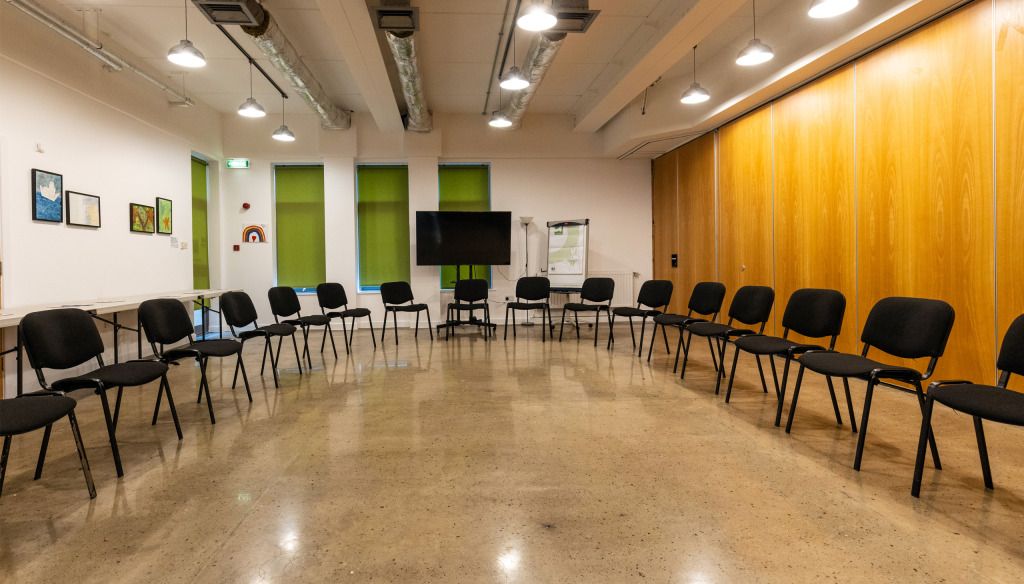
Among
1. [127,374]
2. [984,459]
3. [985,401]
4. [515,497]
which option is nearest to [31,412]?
[127,374]

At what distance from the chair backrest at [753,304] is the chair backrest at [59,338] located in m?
4.69

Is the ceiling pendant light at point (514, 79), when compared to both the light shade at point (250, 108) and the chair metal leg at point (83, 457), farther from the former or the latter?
the chair metal leg at point (83, 457)

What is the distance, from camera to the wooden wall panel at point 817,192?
4570mm

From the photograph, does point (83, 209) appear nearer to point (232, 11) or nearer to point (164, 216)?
point (164, 216)

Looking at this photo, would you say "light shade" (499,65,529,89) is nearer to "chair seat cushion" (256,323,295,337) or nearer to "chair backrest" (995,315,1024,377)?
"chair seat cushion" (256,323,295,337)

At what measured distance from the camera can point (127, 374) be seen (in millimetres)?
2703

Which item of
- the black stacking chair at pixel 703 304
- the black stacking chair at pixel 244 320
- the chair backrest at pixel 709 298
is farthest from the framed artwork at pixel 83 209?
the chair backrest at pixel 709 298

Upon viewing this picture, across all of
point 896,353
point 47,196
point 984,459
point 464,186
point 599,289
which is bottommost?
point 984,459

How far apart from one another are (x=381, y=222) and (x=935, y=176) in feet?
23.8

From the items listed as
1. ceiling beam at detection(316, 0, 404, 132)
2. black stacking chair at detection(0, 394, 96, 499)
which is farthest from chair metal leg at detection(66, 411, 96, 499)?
ceiling beam at detection(316, 0, 404, 132)

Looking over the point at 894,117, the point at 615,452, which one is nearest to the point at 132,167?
the point at 615,452

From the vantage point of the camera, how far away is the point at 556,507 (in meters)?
2.12

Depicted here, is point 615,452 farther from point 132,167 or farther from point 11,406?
point 132,167

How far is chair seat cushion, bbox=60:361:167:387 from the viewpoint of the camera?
8.38ft
